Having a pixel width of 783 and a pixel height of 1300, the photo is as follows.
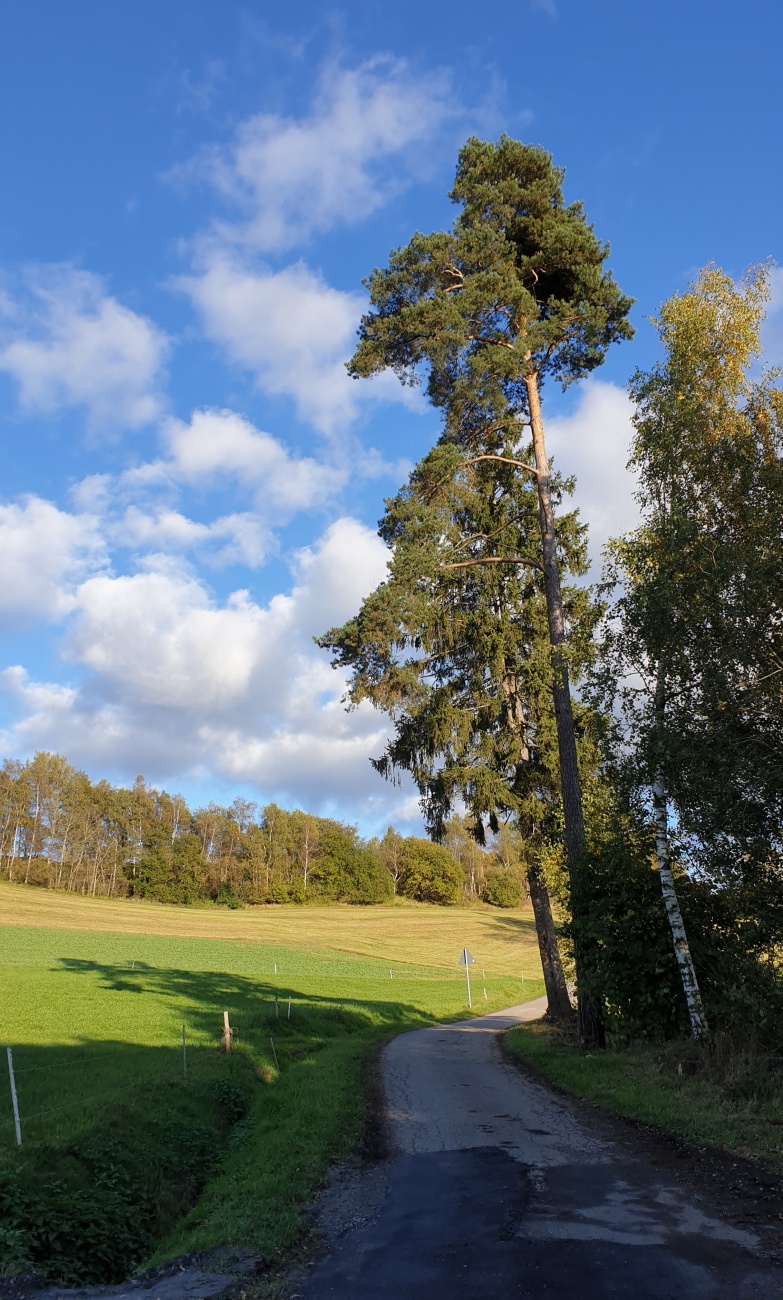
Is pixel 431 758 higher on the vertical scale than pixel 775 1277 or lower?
higher

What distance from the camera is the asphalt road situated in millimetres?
5559

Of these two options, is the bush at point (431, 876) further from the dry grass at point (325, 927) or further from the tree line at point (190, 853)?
the dry grass at point (325, 927)

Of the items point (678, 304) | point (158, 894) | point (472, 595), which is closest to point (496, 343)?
point (678, 304)

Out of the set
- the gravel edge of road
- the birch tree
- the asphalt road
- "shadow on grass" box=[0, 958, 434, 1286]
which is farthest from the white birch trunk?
"shadow on grass" box=[0, 958, 434, 1286]

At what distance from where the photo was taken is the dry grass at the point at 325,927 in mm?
70500

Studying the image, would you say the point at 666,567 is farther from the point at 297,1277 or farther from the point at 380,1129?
the point at 297,1277

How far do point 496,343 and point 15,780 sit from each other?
4836 inches

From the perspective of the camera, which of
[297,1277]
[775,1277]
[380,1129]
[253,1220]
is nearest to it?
[775,1277]

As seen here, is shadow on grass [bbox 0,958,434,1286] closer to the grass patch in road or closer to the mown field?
the mown field

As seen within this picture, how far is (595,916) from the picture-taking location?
15.6 metres

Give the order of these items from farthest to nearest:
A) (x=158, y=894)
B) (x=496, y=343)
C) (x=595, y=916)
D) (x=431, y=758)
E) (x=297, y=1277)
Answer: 1. (x=158, y=894)
2. (x=431, y=758)
3. (x=496, y=343)
4. (x=595, y=916)
5. (x=297, y=1277)

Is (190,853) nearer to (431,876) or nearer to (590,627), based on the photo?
(431,876)

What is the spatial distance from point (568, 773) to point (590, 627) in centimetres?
369

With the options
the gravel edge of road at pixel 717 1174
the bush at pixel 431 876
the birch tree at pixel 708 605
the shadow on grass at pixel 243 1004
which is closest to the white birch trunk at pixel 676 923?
the birch tree at pixel 708 605
